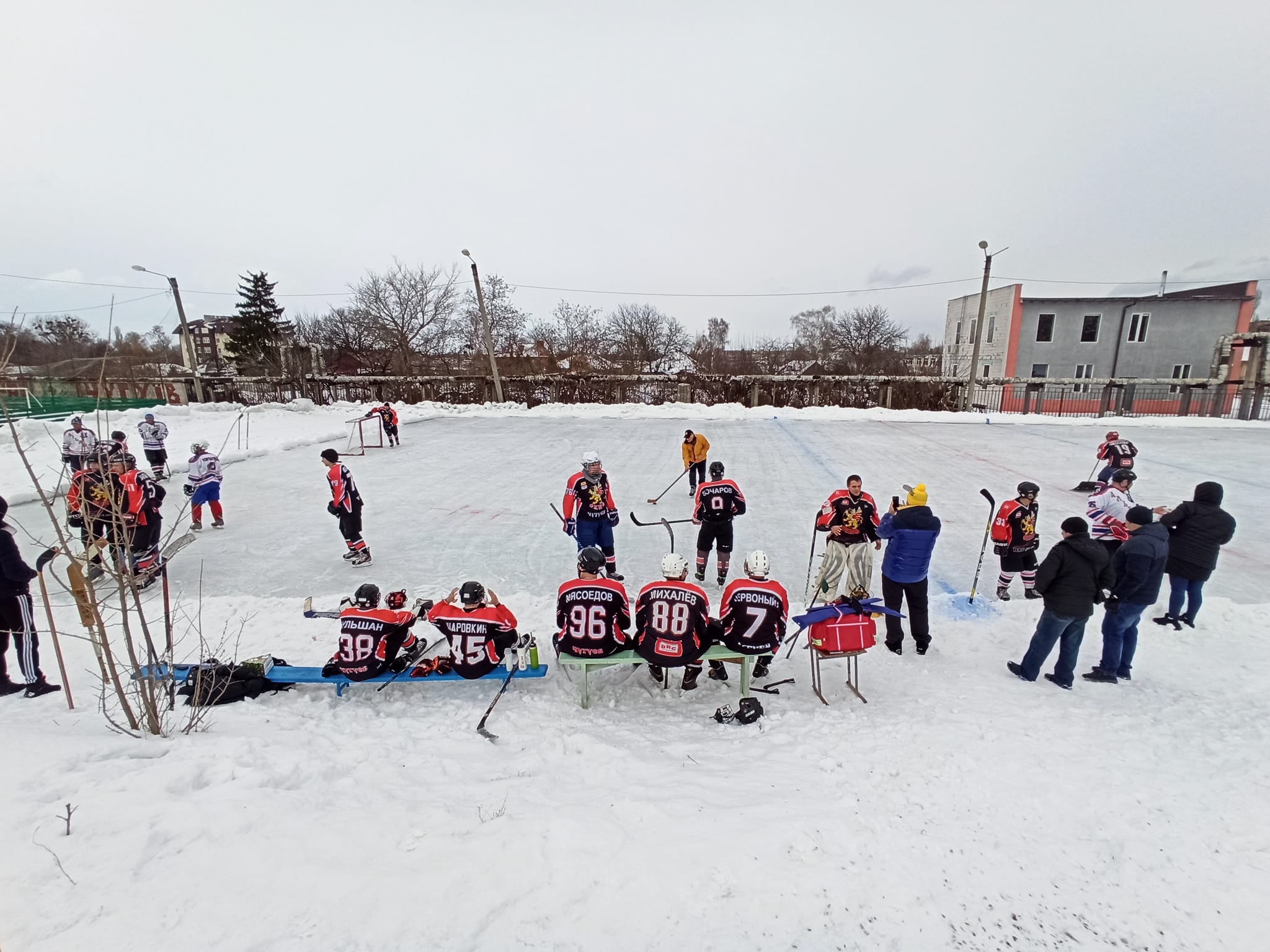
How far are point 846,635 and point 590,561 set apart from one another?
6.83 ft

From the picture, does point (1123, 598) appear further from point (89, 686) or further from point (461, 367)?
point (461, 367)

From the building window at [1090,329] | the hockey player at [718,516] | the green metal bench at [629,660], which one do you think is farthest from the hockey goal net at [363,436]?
the building window at [1090,329]

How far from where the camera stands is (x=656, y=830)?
2914 mm

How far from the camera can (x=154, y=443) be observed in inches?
435

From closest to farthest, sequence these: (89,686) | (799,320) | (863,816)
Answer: (863,816) → (89,686) → (799,320)

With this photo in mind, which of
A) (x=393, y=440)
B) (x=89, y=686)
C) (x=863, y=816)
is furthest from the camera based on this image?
(x=393, y=440)

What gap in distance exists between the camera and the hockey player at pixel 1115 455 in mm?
8727

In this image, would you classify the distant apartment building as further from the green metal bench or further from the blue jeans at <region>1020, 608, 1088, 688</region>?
the green metal bench

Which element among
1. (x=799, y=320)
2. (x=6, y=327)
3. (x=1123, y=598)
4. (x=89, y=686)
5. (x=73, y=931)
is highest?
(x=799, y=320)

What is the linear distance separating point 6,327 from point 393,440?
1505 centimetres

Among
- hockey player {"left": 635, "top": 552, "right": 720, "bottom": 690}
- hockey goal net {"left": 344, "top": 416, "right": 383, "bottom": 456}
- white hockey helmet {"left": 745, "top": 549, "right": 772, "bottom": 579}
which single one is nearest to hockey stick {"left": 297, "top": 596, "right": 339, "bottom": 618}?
hockey player {"left": 635, "top": 552, "right": 720, "bottom": 690}

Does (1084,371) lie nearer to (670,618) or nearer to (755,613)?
(755,613)

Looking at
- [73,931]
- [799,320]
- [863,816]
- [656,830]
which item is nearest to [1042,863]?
[863,816]

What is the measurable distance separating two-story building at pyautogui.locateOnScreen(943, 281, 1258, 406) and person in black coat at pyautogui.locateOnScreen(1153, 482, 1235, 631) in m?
28.8
